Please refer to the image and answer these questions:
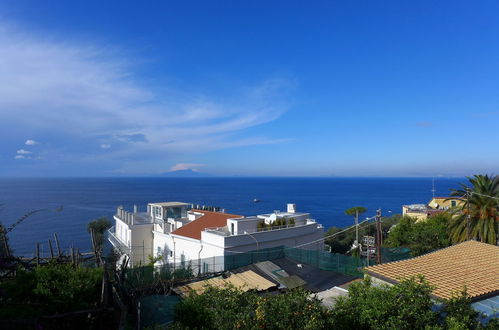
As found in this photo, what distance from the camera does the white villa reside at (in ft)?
77.7

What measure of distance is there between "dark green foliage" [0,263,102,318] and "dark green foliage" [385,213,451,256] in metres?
23.0

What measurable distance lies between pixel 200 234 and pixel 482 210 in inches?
822

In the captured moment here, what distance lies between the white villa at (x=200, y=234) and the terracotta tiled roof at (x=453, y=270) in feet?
38.2

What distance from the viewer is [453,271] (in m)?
13.0

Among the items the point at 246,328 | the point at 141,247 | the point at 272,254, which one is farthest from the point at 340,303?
the point at 141,247

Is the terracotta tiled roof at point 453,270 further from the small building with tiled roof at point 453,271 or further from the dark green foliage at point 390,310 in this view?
the dark green foliage at point 390,310

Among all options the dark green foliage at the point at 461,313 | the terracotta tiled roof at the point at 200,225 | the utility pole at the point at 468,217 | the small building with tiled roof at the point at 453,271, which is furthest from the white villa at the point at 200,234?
the dark green foliage at the point at 461,313

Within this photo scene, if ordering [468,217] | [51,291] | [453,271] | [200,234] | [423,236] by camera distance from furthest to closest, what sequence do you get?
[423,236] → [200,234] → [468,217] → [453,271] → [51,291]

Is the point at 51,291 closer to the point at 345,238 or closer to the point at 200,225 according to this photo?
the point at 200,225

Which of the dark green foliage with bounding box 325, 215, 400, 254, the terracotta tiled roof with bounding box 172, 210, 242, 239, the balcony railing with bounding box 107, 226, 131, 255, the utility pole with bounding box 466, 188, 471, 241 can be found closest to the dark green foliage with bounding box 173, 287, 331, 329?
the terracotta tiled roof with bounding box 172, 210, 242, 239

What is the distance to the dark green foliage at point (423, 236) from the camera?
2826cm

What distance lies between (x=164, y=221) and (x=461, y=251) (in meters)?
23.1

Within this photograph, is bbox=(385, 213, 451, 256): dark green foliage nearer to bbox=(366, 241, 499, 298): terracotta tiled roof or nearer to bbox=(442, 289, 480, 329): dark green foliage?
bbox=(366, 241, 499, 298): terracotta tiled roof

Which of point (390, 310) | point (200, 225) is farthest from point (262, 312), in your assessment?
point (200, 225)
